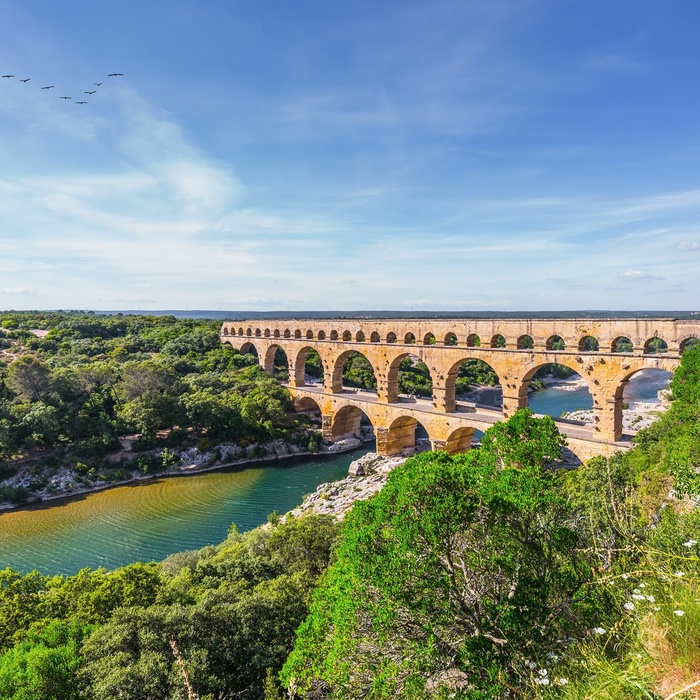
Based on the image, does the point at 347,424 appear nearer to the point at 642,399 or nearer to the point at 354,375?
the point at 354,375

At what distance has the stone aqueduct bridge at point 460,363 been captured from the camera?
17250 millimetres

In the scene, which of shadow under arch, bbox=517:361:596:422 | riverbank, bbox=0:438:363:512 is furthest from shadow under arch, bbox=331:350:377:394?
shadow under arch, bbox=517:361:596:422

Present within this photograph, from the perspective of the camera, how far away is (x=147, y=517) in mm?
18906

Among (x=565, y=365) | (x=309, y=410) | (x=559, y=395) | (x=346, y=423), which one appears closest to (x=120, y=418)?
(x=309, y=410)

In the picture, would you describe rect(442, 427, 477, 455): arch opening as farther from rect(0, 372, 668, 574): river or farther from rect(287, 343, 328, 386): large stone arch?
rect(287, 343, 328, 386): large stone arch

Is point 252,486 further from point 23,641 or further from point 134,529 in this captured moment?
point 23,641

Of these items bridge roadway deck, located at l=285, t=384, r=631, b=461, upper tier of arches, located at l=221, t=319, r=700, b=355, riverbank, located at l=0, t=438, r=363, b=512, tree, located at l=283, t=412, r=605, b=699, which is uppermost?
upper tier of arches, located at l=221, t=319, r=700, b=355

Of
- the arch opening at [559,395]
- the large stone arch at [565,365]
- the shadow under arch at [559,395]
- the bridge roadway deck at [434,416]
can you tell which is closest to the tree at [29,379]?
the bridge roadway deck at [434,416]

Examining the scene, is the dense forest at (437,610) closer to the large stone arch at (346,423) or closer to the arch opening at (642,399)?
the arch opening at (642,399)

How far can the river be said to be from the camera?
16.2 metres

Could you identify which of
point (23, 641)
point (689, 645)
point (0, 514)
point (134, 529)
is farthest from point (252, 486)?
point (689, 645)

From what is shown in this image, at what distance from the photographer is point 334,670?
4.92 meters

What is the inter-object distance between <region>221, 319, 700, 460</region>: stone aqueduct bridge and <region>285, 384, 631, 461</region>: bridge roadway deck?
0.04m

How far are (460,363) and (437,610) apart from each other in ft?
56.6
